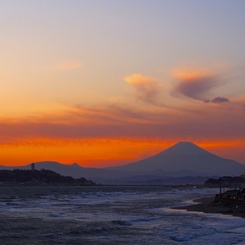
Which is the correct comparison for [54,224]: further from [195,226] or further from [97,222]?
[195,226]

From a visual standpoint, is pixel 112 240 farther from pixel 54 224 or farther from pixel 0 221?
pixel 0 221

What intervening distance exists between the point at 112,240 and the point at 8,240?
18.9 ft

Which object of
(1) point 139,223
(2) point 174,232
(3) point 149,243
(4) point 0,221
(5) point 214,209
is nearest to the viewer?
(3) point 149,243

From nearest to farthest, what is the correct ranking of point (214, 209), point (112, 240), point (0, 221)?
point (112, 240) < point (0, 221) < point (214, 209)

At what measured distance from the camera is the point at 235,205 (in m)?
58.8

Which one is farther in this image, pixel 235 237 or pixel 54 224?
pixel 54 224

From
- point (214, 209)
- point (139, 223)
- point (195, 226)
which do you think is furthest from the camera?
point (214, 209)

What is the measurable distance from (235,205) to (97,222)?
21782mm

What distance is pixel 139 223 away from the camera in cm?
4072

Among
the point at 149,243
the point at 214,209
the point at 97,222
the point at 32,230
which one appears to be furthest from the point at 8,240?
the point at 214,209

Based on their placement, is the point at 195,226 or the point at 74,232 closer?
the point at 74,232

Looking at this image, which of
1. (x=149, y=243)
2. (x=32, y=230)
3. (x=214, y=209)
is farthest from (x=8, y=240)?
(x=214, y=209)

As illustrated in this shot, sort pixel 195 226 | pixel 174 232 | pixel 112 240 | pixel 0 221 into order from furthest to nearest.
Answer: pixel 0 221 < pixel 195 226 < pixel 174 232 < pixel 112 240

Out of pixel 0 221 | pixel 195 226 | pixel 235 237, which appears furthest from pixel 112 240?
pixel 0 221
